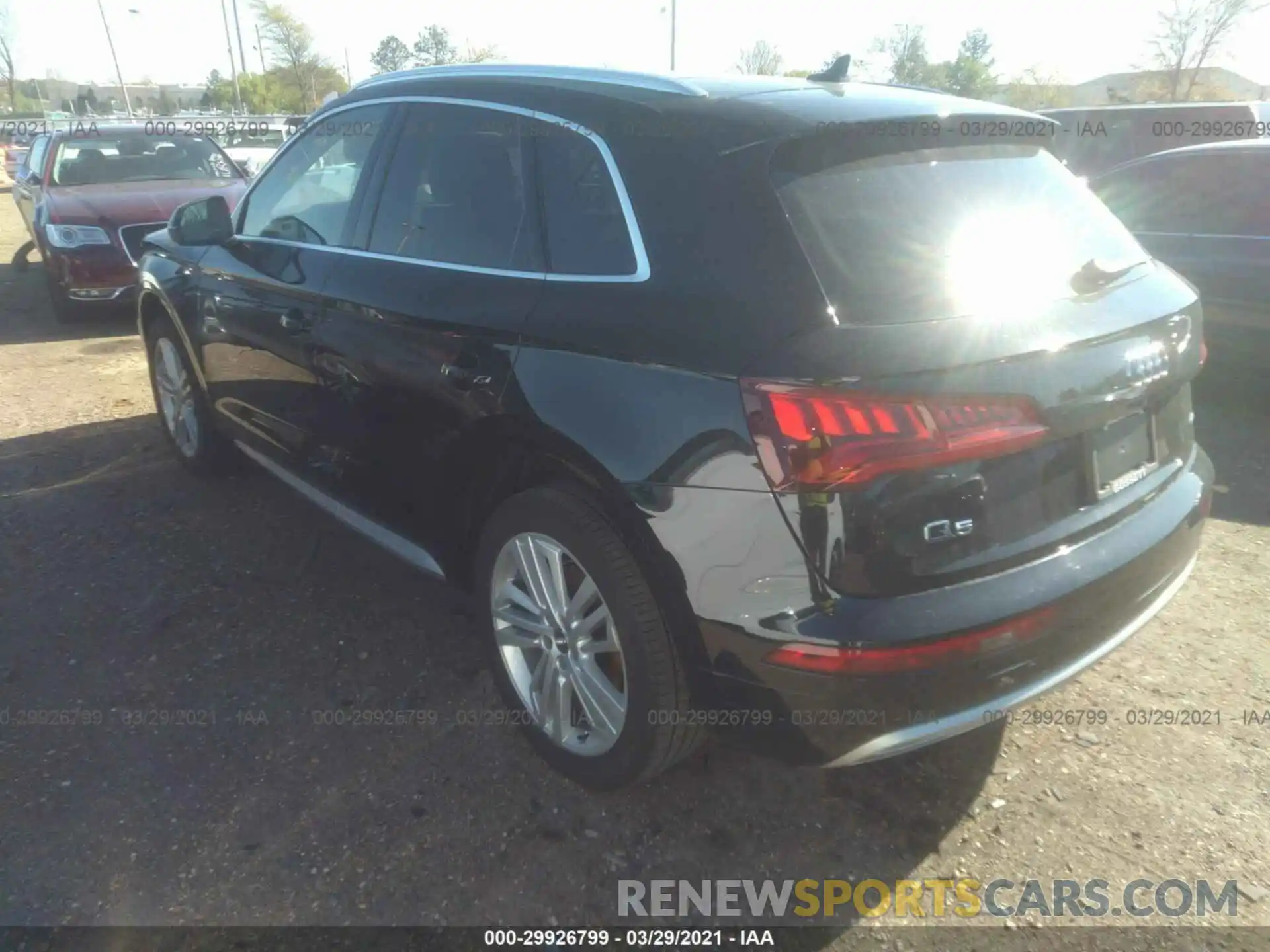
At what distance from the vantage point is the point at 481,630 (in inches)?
115

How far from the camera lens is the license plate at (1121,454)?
223 cm

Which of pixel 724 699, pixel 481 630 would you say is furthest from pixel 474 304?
pixel 724 699

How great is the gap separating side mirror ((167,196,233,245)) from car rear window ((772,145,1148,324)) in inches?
104

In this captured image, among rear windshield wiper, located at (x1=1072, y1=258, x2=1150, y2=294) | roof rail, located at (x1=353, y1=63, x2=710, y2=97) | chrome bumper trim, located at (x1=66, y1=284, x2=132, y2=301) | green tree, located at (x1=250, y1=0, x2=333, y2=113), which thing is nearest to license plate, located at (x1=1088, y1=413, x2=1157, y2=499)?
rear windshield wiper, located at (x1=1072, y1=258, x2=1150, y2=294)

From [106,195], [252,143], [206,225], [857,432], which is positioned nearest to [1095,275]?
[857,432]

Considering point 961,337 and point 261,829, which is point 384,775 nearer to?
point 261,829

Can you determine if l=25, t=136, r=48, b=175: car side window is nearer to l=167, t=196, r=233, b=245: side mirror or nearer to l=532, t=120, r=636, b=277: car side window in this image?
l=167, t=196, r=233, b=245: side mirror

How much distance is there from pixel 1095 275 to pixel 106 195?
28.6 feet

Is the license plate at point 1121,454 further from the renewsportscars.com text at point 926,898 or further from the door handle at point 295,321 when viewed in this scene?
the door handle at point 295,321

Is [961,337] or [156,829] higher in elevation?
[961,337]

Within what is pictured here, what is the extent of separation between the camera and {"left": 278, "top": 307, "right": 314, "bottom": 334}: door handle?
333cm

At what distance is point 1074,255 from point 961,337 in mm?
692

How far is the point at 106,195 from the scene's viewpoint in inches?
339

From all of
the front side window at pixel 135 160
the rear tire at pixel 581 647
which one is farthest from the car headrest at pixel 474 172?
the front side window at pixel 135 160
